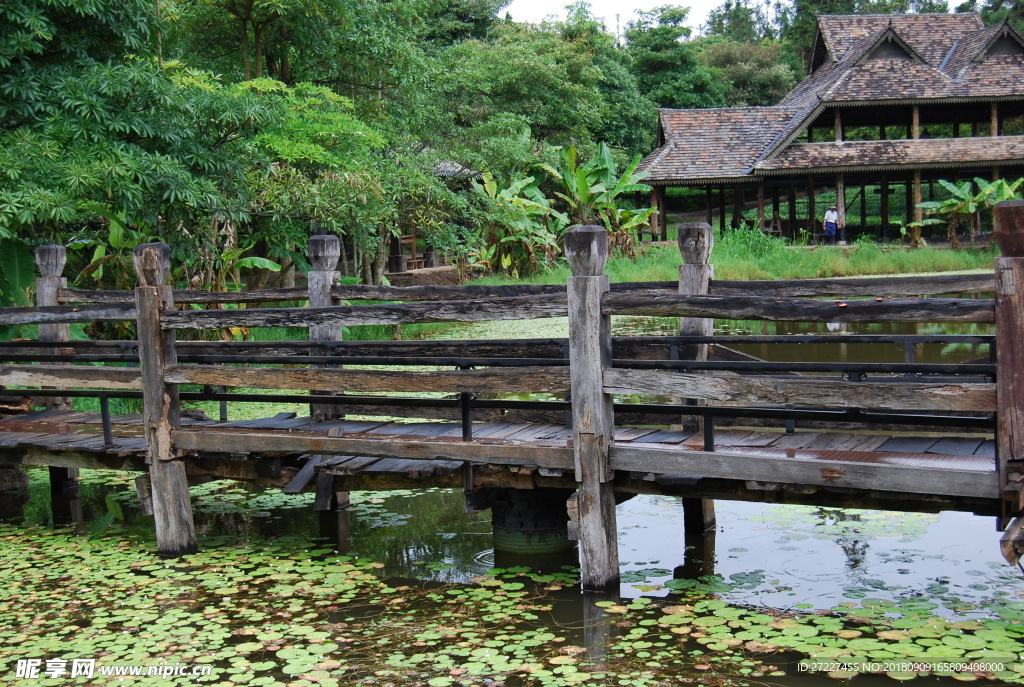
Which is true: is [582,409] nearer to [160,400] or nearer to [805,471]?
[805,471]

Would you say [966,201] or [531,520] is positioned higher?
[966,201]

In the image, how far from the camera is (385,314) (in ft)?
19.8

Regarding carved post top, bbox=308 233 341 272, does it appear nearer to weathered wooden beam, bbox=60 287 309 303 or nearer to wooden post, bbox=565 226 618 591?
weathered wooden beam, bbox=60 287 309 303

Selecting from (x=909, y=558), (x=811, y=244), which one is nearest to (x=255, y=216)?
(x=909, y=558)

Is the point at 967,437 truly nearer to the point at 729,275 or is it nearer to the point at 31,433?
the point at 31,433

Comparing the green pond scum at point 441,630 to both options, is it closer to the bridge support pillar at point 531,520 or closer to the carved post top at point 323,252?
the bridge support pillar at point 531,520

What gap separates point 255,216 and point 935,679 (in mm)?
11979

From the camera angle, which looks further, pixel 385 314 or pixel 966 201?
pixel 966 201

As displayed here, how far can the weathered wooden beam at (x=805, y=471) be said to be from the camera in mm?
4531

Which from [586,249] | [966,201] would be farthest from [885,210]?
[586,249]

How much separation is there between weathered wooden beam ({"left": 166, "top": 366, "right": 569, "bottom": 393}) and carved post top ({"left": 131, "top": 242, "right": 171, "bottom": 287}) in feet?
1.94

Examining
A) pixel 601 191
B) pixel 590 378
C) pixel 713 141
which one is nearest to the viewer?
pixel 590 378

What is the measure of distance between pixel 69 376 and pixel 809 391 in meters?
4.99

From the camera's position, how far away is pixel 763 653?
475 centimetres
